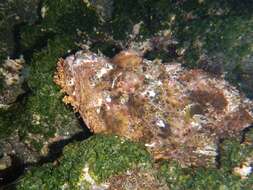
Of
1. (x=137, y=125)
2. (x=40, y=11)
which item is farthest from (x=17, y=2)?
(x=137, y=125)

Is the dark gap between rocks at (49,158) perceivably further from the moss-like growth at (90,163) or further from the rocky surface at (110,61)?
the moss-like growth at (90,163)

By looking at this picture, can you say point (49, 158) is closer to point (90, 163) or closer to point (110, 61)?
point (110, 61)

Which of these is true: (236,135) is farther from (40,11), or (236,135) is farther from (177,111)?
(40,11)

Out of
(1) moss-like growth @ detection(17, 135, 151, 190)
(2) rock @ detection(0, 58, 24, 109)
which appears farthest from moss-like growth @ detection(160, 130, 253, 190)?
(2) rock @ detection(0, 58, 24, 109)

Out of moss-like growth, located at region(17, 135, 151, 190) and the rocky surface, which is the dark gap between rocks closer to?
the rocky surface

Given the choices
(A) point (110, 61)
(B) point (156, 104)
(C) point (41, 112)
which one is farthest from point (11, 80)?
(B) point (156, 104)

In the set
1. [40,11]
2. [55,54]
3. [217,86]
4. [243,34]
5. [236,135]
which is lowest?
[236,135]
